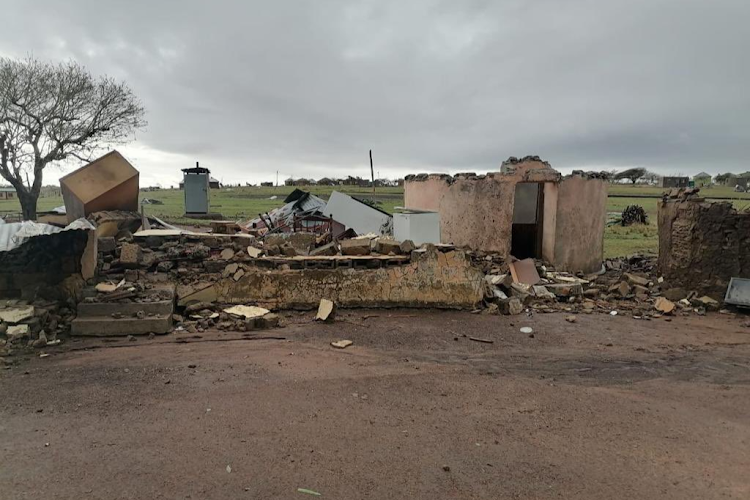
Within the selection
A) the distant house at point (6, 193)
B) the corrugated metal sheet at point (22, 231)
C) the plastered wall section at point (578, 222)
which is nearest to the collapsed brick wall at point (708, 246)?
the plastered wall section at point (578, 222)

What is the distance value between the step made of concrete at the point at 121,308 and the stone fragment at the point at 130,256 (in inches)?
41.0

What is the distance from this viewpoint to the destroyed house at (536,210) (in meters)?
11.7

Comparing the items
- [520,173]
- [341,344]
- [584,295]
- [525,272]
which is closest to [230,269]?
[341,344]

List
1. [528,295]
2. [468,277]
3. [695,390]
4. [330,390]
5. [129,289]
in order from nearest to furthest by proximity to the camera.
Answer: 1. [330,390]
2. [695,390]
3. [129,289]
4. [468,277]
5. [528,295]

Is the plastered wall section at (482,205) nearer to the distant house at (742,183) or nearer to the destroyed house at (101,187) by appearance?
the destroyed house at (101,187)

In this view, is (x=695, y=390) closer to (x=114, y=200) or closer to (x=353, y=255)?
(x=353, y=255)

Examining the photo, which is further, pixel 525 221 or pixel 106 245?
pixel 525 221

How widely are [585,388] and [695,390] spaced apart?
1217 mm

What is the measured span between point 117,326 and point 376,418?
4.09m

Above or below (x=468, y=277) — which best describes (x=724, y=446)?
below

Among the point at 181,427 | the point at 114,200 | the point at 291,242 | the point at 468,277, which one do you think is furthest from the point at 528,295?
the point at 114,200

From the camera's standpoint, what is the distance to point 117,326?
6.48m

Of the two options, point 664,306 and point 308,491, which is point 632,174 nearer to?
point 664,306

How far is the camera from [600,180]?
12766 mm
